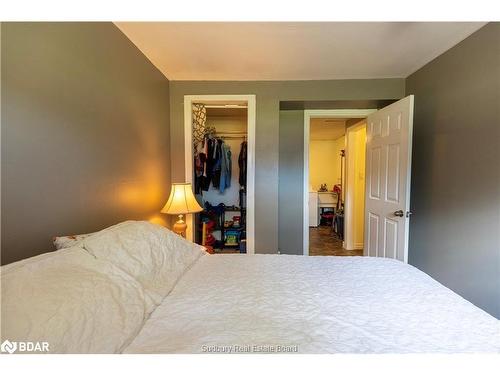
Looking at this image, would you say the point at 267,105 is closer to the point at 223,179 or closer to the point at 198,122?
the point at 198,122

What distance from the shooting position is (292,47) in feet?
5.85

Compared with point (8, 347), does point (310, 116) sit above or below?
above

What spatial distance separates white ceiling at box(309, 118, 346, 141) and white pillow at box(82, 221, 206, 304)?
10.0 ft

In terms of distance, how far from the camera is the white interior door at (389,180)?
78.1 inches

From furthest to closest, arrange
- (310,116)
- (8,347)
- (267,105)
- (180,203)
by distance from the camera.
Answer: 1. (310,116)
2. (267,105)
3. (180,203)
4. (8,347)

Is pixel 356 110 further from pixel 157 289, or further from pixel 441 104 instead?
pixel 157 289

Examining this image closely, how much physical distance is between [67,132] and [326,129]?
4.15 meters

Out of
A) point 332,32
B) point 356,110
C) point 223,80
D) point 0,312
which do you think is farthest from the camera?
point 356,110

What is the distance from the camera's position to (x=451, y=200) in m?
1.76

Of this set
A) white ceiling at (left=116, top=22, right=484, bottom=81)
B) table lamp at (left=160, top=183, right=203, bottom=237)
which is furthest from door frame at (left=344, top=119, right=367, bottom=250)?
table lamp at (left=160, top=183, right=203, bottom=237)

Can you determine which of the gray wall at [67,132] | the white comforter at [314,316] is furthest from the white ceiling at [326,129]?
the white comforter at [314,316]

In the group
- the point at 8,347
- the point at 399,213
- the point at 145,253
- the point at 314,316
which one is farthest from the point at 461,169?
the point at 8,347
